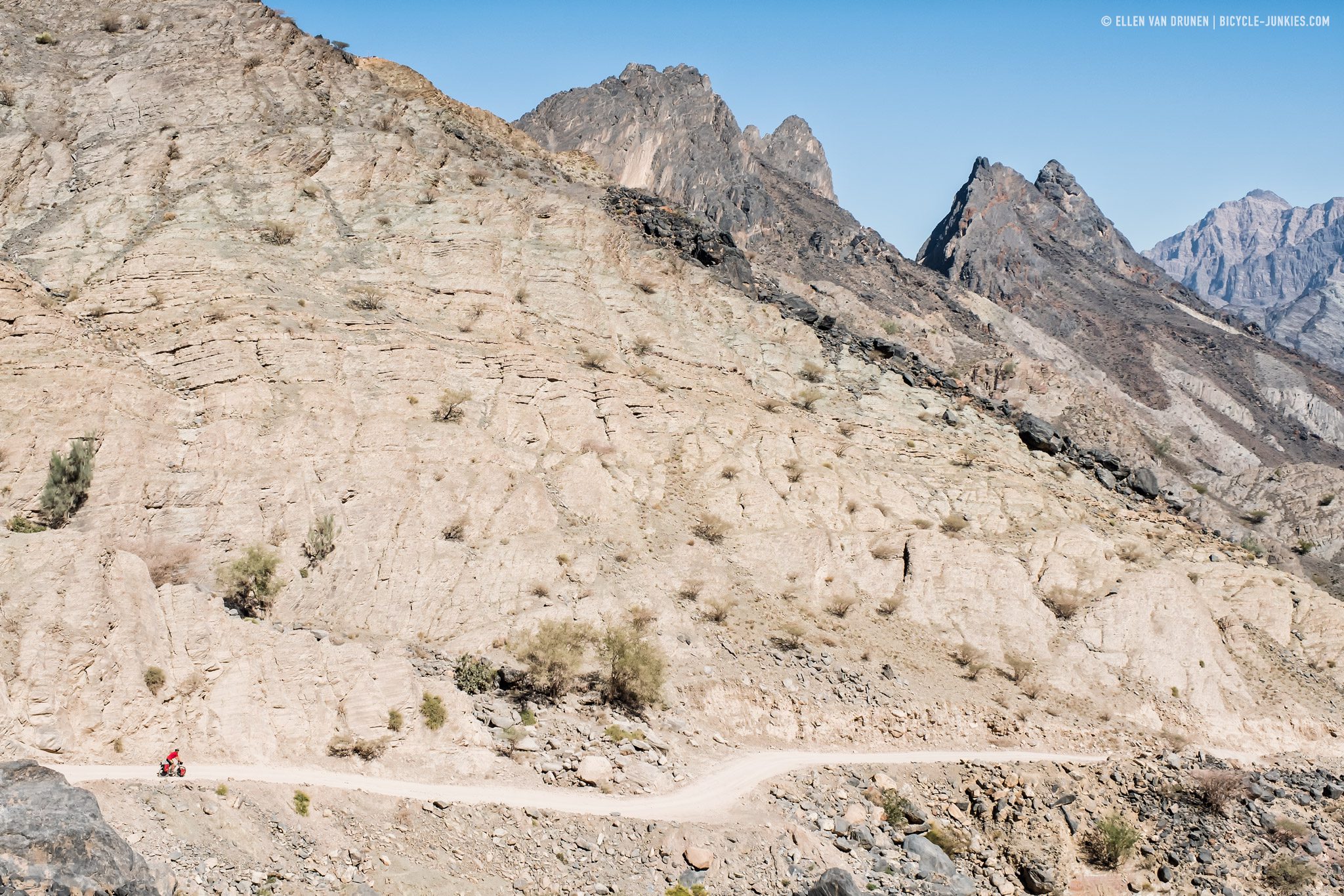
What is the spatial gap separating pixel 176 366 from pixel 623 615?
16.6m

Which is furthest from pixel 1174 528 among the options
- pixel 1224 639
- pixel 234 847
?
pixel 234 847

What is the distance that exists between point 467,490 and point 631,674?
8310mm

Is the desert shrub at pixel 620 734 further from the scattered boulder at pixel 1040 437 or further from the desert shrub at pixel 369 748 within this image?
the scattered boulder at pixel 1040 437

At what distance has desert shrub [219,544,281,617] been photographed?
22438 mm

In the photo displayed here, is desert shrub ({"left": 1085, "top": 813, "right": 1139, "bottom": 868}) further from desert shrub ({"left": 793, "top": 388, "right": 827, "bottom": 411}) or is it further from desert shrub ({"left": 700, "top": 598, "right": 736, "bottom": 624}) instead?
desert shrub ({"left": 793, "top": 388, "right": 827, "bottom": 411})

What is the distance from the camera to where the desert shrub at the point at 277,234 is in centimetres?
3494

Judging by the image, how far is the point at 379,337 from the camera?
31.5 metres

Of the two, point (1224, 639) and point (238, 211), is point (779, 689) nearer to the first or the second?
point (1224, 639)

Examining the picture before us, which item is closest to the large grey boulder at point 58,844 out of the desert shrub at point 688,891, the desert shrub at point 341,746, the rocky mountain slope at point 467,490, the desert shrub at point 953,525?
the rocky mountain slope at point 467,490

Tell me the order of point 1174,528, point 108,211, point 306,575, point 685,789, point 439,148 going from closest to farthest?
point 685,789, point 306,575, point 108,211, point 1174,528, point 439,148

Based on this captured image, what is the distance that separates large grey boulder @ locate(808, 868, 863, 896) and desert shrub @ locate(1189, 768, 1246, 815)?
1273 cm

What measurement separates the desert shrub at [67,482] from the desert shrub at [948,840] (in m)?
24.1

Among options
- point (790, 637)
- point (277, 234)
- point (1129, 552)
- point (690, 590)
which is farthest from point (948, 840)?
point (277, 234)

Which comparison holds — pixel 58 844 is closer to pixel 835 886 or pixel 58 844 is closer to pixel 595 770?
pixel 595 770
